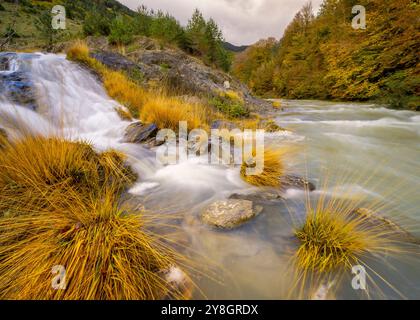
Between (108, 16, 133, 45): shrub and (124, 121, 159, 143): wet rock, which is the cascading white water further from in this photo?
(108, 16, 133, 45): shrub

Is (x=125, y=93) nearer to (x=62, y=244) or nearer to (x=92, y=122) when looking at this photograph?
(x=92, y=122)

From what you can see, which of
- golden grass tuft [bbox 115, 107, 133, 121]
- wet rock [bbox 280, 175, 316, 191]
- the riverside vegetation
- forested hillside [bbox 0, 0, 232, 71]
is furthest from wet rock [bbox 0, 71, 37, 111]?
forested hillside [bbox 0, 0, 232, 71]

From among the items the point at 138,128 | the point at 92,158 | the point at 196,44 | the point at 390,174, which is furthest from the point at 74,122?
the point at 196,44

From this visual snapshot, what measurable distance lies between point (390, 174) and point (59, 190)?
452 cm

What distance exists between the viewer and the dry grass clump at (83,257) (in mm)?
1137

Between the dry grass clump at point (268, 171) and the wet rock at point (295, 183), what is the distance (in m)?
0.07

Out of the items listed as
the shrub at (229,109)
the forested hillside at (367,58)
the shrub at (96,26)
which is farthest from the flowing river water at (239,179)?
the shrub at (96,26)

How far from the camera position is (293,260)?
5.14 feet

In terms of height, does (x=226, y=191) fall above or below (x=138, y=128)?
below

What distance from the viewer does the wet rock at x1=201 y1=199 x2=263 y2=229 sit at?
1944mm

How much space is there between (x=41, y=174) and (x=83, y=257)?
1.10m
